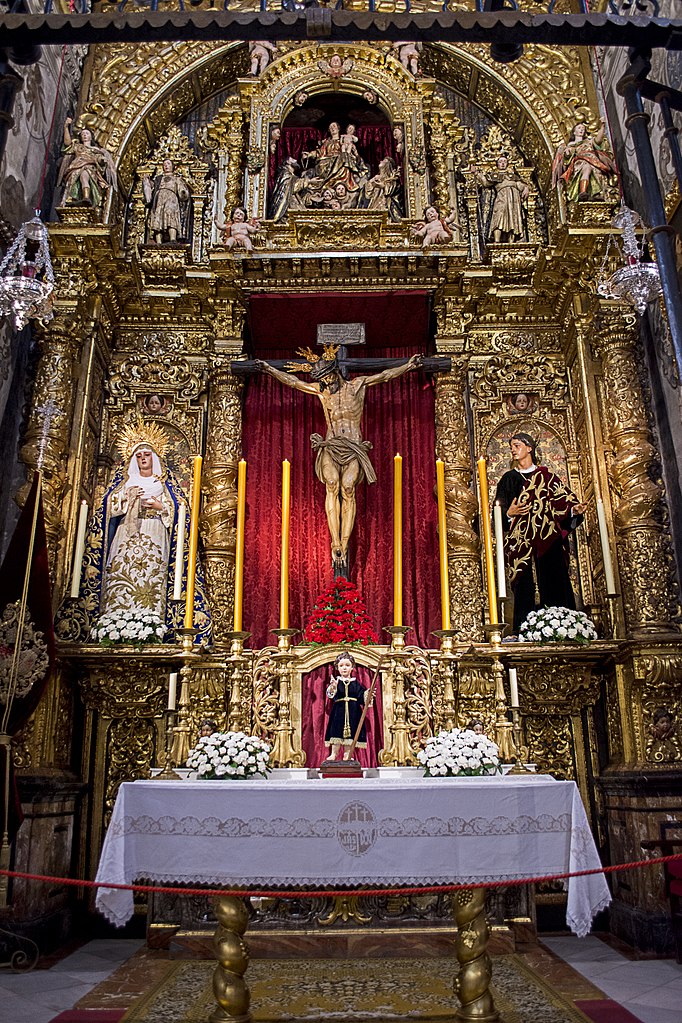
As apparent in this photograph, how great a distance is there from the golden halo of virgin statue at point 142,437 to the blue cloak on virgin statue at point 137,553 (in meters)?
0.04

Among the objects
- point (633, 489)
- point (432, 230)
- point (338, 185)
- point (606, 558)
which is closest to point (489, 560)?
point (606, 558)

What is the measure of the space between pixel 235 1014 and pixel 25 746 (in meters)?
3.24

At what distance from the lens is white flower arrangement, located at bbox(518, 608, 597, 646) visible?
24.3 ft

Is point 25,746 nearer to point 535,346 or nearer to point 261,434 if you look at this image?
point 261,434

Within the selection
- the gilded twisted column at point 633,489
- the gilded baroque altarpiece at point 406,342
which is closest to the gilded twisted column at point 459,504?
the gilded baroque altarpiece at point 406,342

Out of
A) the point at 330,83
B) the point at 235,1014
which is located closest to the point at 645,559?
the point at 235,1014

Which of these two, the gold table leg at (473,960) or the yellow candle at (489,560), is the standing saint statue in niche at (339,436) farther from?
the gold table leg at (473,960)

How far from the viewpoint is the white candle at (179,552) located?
19.6 ft

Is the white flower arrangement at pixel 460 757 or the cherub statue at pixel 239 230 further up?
the cherub statue at pixel 239 230

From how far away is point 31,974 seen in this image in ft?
18.5

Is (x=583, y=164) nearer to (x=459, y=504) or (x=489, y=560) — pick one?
(x=459, y=504)

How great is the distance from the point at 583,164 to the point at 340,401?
3.65m

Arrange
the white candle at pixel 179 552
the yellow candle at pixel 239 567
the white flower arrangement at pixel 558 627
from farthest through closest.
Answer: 1. the white flower arrangement at pixel 558 627
2. the yellow candle at pixel 239 567
3. the white candle at pixel 179 552

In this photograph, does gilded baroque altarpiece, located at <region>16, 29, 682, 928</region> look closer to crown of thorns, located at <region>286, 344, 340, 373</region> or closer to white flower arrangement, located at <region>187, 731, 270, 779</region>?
crown of thorns, located at <region>286, 344, 340, 373</region>
